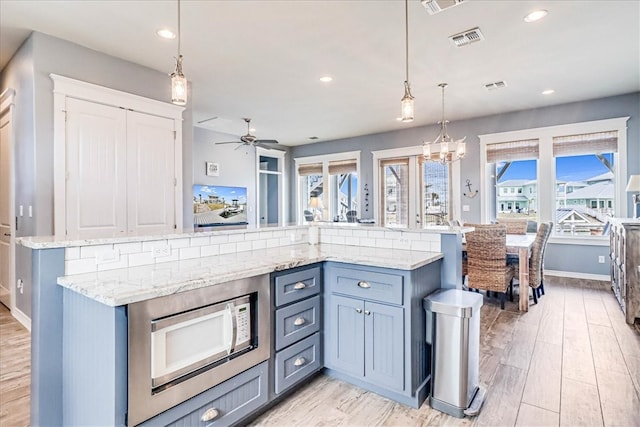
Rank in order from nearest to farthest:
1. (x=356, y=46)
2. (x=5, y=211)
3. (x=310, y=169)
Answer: (x=356, y=46), (x=5, y=211), (x=310, y=169)

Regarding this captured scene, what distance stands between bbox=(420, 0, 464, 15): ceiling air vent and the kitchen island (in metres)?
1.79

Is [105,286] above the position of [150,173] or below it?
below

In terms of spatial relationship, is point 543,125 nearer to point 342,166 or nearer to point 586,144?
point 586,144

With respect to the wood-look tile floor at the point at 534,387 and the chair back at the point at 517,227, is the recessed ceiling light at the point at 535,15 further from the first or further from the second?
the chair back at the point at 517,227

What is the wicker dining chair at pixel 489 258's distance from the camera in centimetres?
371

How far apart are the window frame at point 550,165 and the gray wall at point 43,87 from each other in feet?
19.2

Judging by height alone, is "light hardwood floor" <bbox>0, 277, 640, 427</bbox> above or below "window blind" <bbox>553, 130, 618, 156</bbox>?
→ below

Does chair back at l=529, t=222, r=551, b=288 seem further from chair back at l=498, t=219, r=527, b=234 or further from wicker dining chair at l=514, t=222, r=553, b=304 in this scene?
chair back at l=498, t=219, r=527, b=234

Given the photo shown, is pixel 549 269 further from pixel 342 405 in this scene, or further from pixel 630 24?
pixel 342 405

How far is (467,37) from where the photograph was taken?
3.16 meters

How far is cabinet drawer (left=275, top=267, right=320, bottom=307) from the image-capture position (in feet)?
6.48

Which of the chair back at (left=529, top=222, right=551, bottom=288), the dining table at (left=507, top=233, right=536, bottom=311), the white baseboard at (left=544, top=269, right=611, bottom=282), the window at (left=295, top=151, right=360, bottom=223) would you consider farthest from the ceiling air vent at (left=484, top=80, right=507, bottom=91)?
the window at (left=295, top=151, right=360, bottom=223)

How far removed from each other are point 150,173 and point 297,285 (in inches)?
106

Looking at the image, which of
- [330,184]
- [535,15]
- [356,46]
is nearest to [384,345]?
[356,46]
